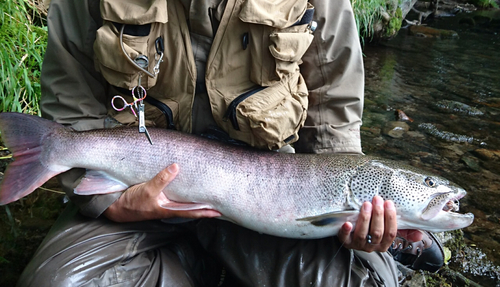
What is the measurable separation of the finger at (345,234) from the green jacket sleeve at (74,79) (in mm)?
1124

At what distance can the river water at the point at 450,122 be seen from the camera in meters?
3.45

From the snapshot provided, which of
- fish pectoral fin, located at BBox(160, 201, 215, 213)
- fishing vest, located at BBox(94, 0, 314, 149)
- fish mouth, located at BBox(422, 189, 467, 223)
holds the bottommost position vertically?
fish pectoral fin, located at BBox(160, 201, 215, 213)

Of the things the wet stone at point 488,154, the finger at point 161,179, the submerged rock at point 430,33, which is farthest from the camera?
the submerged rock at point 430,33

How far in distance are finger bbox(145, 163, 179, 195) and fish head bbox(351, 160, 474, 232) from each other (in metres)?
0.89

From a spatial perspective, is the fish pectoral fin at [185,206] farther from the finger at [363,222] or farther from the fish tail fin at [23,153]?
the finger at [363,222]

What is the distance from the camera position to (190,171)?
2107 mm

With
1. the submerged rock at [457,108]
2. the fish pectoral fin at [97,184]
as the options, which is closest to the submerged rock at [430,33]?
the submerged rock at [457,108]

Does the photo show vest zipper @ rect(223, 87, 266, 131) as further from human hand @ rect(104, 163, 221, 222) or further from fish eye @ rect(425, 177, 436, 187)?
fish eye @ rect(425, 177, 436, 187)

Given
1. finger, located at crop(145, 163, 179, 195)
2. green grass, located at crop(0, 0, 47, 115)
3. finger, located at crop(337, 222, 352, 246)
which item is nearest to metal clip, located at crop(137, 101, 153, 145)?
finger, located at crop(145, 163, 179, 195)

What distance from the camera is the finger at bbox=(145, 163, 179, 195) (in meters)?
2.04

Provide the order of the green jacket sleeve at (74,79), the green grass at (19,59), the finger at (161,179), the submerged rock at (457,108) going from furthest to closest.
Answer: the submerged rock at (457,108)
the green grass at (19,59)
the green jacket sleeve at (74,79)
the finger at (161,179)

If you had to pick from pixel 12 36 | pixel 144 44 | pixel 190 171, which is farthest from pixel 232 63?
pixel 12 36

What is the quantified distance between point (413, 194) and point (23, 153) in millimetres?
1914

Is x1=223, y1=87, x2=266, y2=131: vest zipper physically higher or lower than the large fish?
higher
